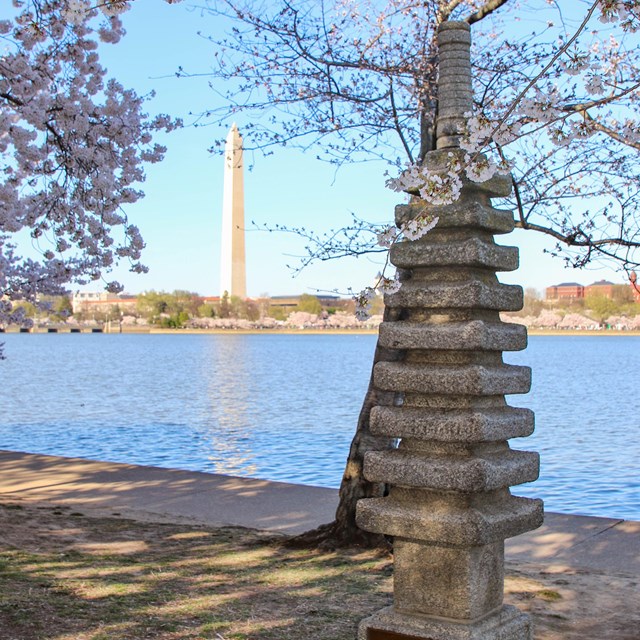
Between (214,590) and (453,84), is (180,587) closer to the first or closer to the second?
(214,590)

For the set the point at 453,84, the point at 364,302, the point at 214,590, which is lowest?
the point at 214,590

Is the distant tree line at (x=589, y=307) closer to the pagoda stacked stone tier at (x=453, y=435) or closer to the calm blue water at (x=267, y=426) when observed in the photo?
the calm blue water at (x=267, y=426)

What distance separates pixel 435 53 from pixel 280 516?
19.2 ft

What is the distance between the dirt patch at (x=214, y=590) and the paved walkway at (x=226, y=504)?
2.75 ft

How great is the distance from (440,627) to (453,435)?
1.11 metres

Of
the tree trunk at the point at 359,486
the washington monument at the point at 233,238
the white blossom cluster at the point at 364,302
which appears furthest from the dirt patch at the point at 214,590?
the washington monument at the point at 233,238

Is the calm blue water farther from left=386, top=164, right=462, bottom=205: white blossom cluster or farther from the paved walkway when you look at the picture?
left=386, top=164, right=462, bottom=205: white blossom cluster

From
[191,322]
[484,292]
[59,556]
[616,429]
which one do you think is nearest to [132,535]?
[59,556]

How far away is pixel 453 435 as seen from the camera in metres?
5.53

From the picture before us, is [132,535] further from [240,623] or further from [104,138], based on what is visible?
[104,138]

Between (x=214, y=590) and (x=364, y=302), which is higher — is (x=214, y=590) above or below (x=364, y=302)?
below

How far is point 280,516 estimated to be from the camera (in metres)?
11.8

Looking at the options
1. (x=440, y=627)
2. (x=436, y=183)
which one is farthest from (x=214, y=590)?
(x=436, y=183)

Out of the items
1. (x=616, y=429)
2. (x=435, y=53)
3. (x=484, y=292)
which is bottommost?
(x=616, y=429)
